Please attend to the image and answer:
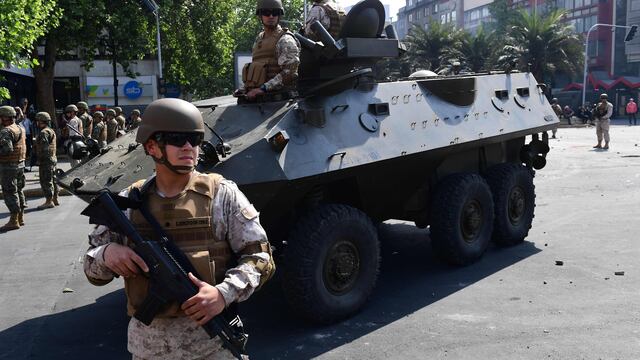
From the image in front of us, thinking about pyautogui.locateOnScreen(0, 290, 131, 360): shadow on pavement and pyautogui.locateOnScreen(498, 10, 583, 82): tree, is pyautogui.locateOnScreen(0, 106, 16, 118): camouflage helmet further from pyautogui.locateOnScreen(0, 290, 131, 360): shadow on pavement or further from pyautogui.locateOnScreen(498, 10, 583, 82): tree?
pyautogui.locateOnScreen(498, 10, 583, 82): tree

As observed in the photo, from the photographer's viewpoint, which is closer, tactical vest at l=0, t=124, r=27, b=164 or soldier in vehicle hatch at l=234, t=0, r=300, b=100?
soldier in vehicle hatch at l=234, t=0, r=300, b=100

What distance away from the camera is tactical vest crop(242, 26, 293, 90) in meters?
5.47

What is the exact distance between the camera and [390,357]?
426 cm

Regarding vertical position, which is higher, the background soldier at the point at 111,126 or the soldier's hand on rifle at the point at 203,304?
the background soldier at the point at 111,126

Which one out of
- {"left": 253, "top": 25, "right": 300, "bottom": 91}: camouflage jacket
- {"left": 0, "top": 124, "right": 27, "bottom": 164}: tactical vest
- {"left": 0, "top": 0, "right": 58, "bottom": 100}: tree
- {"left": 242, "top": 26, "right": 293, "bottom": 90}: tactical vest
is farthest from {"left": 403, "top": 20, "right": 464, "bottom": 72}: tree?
{"left": 253, "top": 25, "right": 300, "bottom": 91}: camouflage jacket

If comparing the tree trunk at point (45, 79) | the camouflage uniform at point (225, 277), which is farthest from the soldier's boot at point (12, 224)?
the tree trunk at point (45, 79)

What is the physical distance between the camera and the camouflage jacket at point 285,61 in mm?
5309

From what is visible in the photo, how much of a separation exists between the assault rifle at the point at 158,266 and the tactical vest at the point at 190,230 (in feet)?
0.17

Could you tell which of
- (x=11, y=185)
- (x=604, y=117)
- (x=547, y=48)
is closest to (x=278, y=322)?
(x=11, y=185)

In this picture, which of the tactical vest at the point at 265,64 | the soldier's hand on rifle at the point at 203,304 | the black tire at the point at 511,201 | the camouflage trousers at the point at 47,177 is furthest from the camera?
the camouflage trousers at the point at 47,177

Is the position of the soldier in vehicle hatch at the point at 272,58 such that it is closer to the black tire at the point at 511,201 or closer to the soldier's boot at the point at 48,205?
the black tire at the point at 511,201

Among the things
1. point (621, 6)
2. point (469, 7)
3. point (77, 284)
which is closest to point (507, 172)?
point (77, 284)

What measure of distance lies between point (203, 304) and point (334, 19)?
428 centimetres

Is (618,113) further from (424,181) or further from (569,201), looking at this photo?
(424,181)
